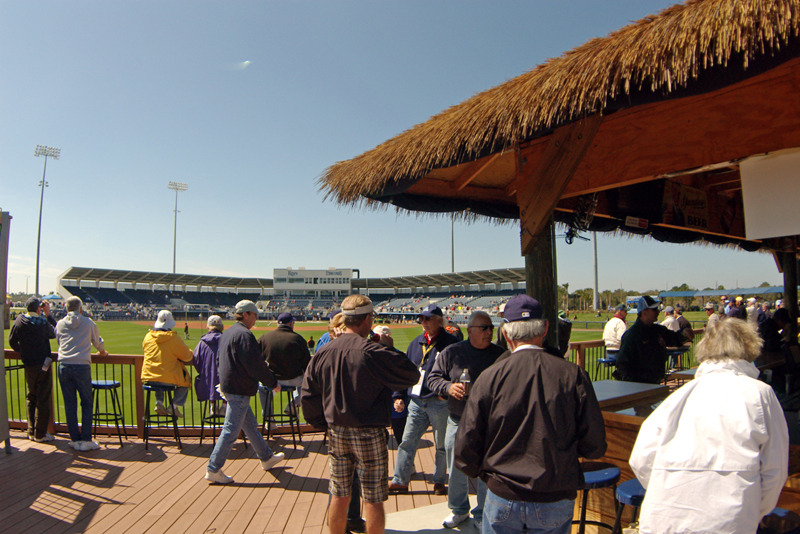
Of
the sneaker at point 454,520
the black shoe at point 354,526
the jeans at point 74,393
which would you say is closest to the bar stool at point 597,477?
the sneaker at point 454,520

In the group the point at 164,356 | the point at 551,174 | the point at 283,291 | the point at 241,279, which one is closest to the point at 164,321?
the point at 164,356

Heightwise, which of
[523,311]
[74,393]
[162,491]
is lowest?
[162,491]

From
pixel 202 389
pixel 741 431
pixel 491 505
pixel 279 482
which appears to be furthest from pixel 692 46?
pixel 202 389

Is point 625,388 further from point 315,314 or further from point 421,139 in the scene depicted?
point 315,314

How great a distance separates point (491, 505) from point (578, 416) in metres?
0.53

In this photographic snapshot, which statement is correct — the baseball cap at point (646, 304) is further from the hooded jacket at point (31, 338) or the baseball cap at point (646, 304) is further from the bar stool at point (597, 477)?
the hooded jacket at point (31, 338)

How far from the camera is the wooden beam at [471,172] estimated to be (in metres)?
4.35

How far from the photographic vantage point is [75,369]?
540cm

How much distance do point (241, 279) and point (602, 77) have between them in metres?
76.2

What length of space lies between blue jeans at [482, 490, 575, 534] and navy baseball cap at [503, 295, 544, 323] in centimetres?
76

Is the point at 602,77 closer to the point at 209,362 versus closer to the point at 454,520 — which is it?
the point at 454,520

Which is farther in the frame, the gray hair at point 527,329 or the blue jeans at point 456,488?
the blue jeans at point 456,488

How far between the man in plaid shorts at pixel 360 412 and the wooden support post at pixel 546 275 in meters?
1.36

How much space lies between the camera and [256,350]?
4.51 meters
